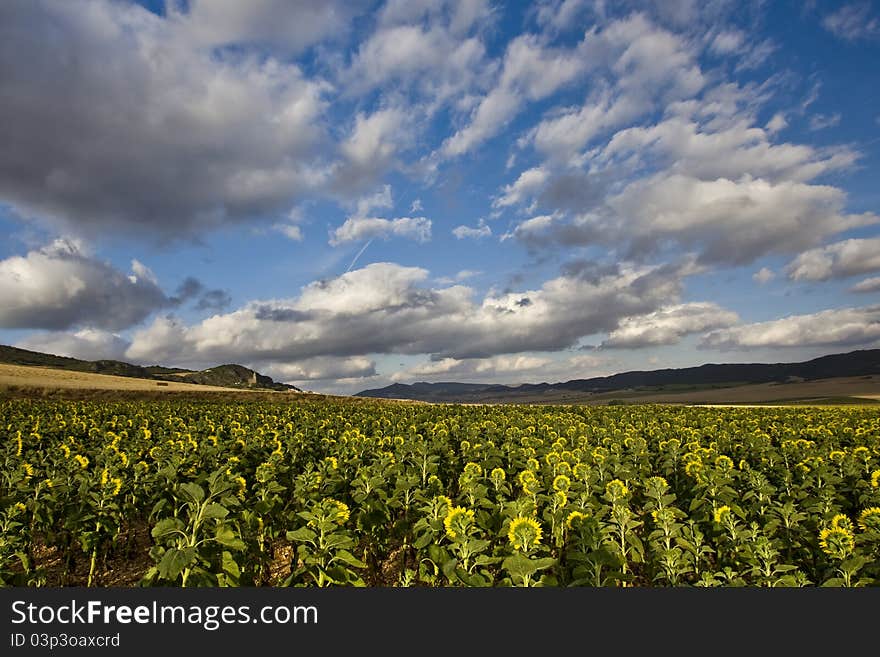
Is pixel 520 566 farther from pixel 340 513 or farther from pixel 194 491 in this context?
pixel 194 491

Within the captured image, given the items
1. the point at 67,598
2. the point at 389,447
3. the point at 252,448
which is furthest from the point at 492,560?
the point at 389,447

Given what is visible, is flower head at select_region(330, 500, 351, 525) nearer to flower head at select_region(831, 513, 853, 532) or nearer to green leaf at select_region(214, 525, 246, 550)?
green leaf at select_region(214, 525, 246, 550)

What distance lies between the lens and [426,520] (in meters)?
6.73

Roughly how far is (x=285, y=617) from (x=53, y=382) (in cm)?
9789

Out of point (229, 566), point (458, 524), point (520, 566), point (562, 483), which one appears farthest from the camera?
point (562, 483)

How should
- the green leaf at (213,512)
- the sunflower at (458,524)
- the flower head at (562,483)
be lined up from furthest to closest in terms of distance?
1. the flower head at (562,483)
2. the sunflower at (458,524)
3. the green leaf at (213,512)

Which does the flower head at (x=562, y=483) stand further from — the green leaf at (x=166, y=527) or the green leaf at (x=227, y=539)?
the green leaf at (x=166, y=527)

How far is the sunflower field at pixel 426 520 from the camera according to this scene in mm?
5598

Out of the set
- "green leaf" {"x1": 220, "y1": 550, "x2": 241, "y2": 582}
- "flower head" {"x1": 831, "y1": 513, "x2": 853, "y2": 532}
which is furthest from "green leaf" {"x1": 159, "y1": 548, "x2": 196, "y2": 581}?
"flower head" {"x1": 831, "y1": 513, "x2": 853, "y2": 532}

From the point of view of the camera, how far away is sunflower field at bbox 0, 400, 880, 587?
5.60m

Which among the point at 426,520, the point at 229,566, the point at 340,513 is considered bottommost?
the point at 229,566

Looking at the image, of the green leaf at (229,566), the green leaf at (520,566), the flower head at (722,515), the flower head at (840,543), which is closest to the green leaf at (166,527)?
the green leaf at (229,566)

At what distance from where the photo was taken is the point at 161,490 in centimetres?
952

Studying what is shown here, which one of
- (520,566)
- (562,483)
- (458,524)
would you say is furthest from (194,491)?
(562,483)
